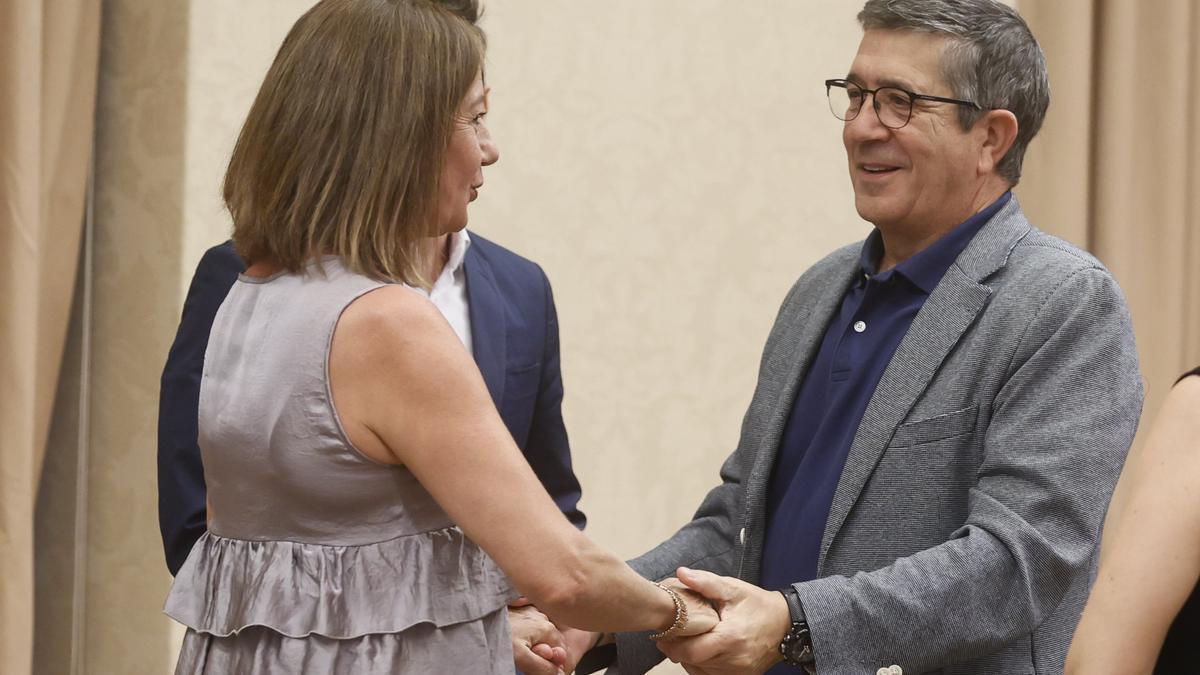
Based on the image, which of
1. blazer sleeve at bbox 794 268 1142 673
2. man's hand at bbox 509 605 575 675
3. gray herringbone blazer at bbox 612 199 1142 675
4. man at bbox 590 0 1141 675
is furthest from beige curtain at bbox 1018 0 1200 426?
man's hand at bbox 509 605 575 675

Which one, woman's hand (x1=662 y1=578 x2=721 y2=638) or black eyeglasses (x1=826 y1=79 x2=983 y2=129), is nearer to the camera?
woman's hand (x1=662 y1=578 x2=721 y2=638)

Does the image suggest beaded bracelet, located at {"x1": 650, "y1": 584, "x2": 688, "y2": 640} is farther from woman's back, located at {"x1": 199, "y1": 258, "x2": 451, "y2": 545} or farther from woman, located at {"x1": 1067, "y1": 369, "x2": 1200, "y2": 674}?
woman, located at {"x1": 1067, "y1": 369, "x2": 1200, "y2": 674}

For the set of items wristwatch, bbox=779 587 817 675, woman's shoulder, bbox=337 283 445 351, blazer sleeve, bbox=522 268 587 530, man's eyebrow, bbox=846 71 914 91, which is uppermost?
man's eyebrow, bbox=846 71 914 91

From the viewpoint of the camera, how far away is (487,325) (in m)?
2.22

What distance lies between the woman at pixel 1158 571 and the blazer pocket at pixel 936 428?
0.63 metres

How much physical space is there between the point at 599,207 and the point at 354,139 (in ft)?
5.61

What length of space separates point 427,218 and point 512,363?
63cm

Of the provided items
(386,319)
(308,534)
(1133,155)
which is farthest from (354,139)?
(1133,155)

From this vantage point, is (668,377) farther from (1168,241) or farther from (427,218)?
(427,218)

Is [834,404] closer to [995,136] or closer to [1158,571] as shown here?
[995,136]

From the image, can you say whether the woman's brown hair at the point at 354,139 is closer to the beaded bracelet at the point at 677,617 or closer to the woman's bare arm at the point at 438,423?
the woman's bare arm at the point at 438,423

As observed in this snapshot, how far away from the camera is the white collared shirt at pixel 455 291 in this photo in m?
2.22

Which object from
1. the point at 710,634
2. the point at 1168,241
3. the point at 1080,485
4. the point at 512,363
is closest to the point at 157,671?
the point at 512,363

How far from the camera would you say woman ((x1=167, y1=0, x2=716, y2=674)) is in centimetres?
152
